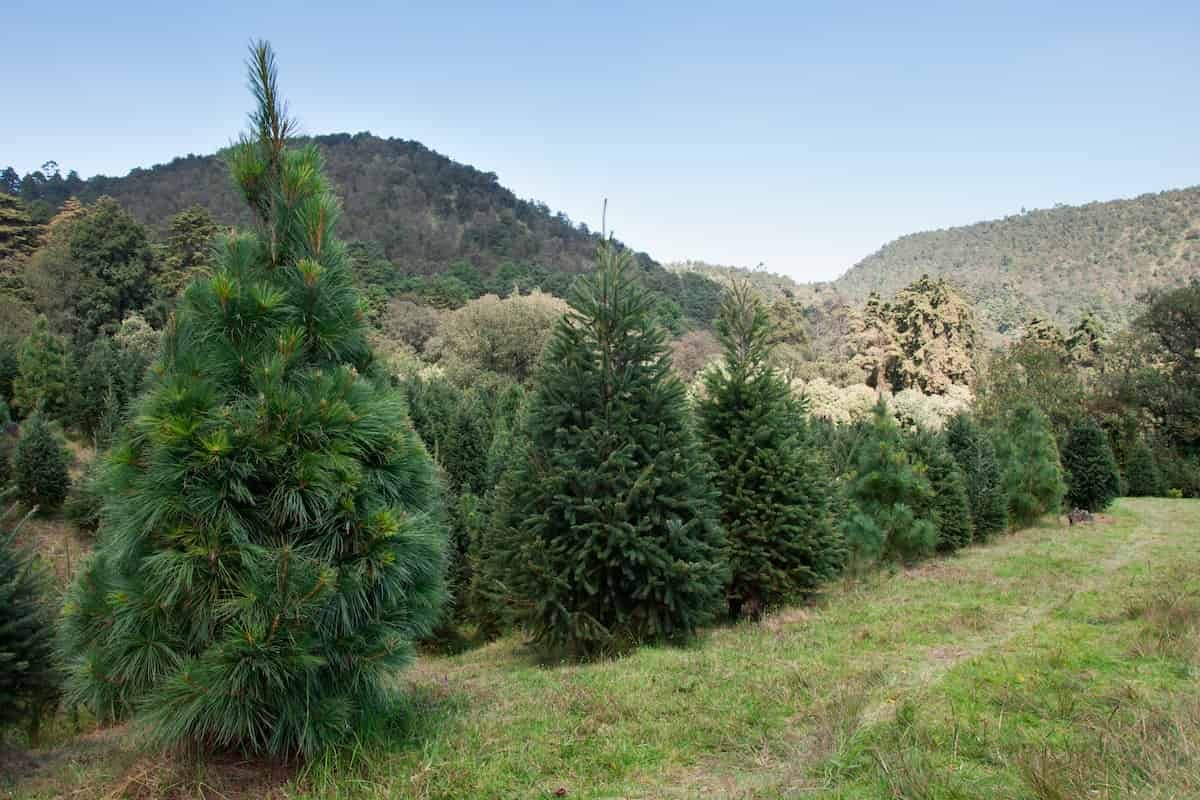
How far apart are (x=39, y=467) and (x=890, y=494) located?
67.9 ft

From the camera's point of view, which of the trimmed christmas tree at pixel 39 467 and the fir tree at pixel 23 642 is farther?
the trimmed christmas tree at pixel 39 467

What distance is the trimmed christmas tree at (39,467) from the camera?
17.4 m

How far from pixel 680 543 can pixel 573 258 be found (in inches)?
3633

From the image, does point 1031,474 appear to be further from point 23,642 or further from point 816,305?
point 816,305

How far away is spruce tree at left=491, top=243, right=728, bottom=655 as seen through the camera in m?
7.54

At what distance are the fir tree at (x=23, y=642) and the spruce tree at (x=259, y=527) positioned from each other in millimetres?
727

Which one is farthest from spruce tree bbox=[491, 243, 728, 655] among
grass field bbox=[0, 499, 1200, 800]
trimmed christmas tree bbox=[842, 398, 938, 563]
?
trimmed christmas tree bbox=[842, 398, 938, 563]

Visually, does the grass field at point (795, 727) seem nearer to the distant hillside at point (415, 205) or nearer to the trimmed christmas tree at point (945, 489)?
the trimmed christmas tree at point (945, 489)

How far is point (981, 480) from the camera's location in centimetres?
1900

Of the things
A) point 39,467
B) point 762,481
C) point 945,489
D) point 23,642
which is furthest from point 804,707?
point 39,467

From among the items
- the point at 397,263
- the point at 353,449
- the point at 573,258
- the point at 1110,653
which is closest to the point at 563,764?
the point at 353,449

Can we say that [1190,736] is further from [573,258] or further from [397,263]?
[573,258]

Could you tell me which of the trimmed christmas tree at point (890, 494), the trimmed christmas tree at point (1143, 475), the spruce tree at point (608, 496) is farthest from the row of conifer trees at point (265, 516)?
the trimmed christmas tree at point (1143, 475)

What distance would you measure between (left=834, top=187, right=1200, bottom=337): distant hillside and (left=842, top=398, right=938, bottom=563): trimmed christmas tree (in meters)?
57.0
